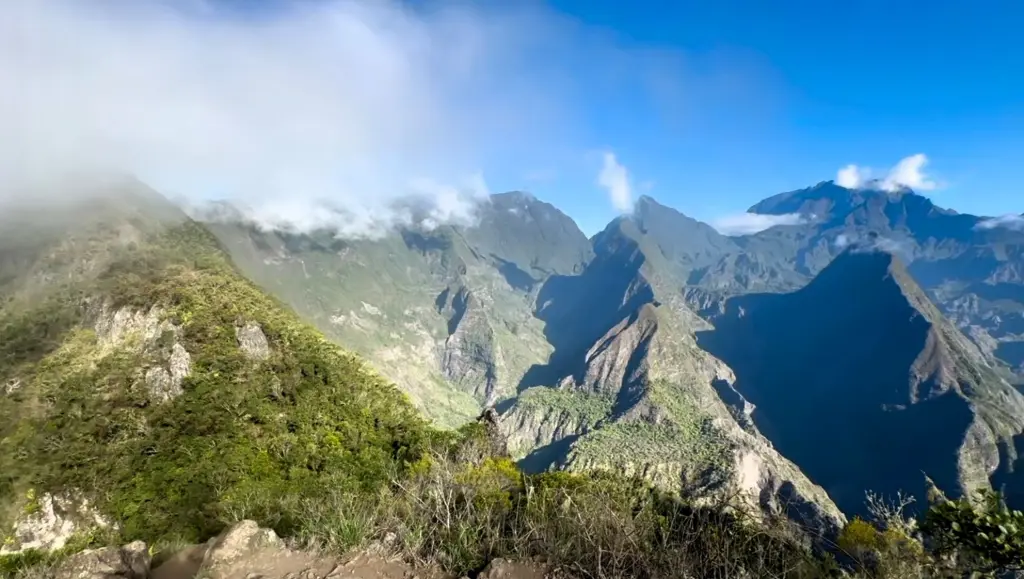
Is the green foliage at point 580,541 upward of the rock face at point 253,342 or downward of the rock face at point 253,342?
upward

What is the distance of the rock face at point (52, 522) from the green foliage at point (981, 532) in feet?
166

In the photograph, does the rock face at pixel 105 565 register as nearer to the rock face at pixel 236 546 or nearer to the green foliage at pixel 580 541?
the rock face at pixel 236 546

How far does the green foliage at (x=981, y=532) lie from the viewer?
6.16m

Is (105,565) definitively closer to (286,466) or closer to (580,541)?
(580,541)

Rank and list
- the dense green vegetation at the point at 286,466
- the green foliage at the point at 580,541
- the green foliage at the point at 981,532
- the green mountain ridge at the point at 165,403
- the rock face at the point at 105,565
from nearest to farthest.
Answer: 1. the green foliage at the point at 981,532
2. the green foliage at the point at 580,541
3. the rock face at the point at 105,565
4. the dense green vegetation at the point at 286,466
5. the green mountain ridge at the point at 165,403

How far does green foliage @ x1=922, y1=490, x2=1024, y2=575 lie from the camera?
616 cm

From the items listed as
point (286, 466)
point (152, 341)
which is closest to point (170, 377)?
point (152, 341)

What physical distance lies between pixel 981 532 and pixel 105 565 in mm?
14205

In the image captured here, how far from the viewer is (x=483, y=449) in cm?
4528

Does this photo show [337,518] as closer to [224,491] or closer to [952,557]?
[952,557]

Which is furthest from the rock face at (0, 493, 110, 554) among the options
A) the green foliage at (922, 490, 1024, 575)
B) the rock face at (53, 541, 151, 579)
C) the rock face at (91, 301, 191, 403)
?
the green foliage at (922, 490, 1024, 575)

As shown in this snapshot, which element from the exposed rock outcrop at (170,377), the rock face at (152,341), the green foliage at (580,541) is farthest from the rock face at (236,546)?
the rock face at (152,341)

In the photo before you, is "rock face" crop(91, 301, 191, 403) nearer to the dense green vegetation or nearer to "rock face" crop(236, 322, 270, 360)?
the dense green vegetation

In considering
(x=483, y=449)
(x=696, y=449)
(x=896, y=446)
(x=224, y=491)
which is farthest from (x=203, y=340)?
(x=896, y=446)
